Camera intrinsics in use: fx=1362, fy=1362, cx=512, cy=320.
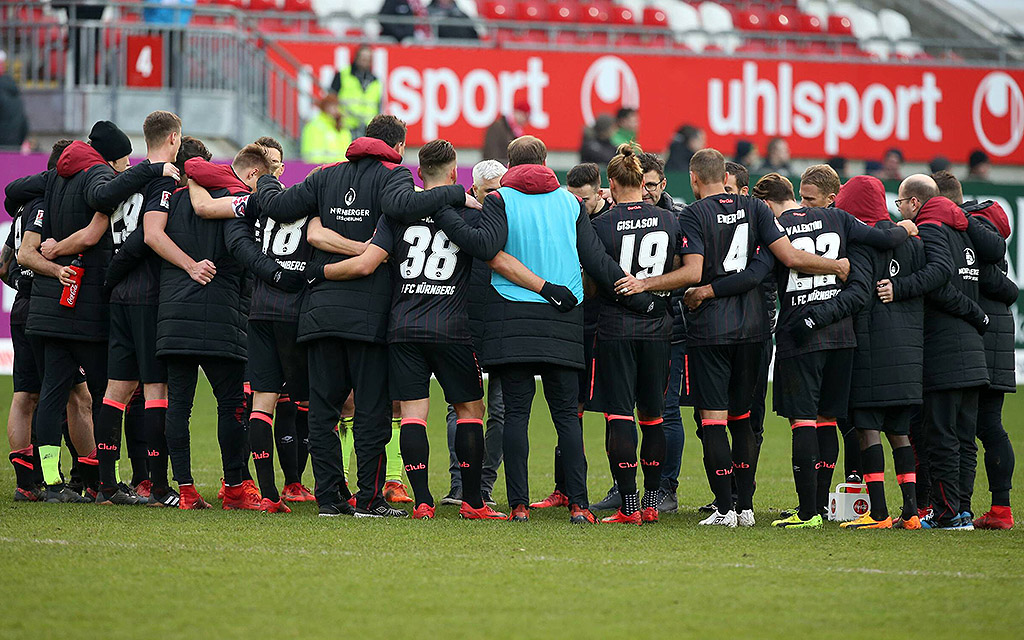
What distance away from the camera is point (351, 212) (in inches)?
294

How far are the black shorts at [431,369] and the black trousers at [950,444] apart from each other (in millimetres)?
2592

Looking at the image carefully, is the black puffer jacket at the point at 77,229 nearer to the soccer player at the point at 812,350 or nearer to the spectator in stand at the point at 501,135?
the soccer player at the point at 812,350

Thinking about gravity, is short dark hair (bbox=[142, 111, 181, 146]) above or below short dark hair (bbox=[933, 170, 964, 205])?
above

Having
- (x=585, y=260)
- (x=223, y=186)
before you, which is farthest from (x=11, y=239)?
(x=585, y=260)

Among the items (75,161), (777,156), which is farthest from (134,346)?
(777,156)

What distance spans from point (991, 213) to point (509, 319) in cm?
319

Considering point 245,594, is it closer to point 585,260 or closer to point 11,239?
point 585,260

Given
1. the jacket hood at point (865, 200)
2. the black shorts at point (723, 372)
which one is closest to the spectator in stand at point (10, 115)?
the black shorts at point (723, 372)

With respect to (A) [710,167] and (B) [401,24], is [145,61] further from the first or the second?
(A) [710,167]

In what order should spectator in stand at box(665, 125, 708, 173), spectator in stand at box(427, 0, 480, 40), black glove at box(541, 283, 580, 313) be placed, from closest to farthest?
black glove at box(541, 283, 580, 313) < spectator in stand at box(665, 125, 708, 173) < spectator in stand at box(427, 0, 480, 40)

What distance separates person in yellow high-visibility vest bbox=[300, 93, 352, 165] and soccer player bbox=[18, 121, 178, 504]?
27.9 ft

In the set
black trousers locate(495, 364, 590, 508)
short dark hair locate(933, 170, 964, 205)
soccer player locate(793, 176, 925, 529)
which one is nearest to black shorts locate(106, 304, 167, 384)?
black trousers locate(495, 364, 590, 508)

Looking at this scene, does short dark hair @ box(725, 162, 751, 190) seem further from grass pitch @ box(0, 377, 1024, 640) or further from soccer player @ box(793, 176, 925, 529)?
grass pitch @ box(0, 377, 1024, 640)

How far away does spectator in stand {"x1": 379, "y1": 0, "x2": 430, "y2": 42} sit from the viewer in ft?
64.5
